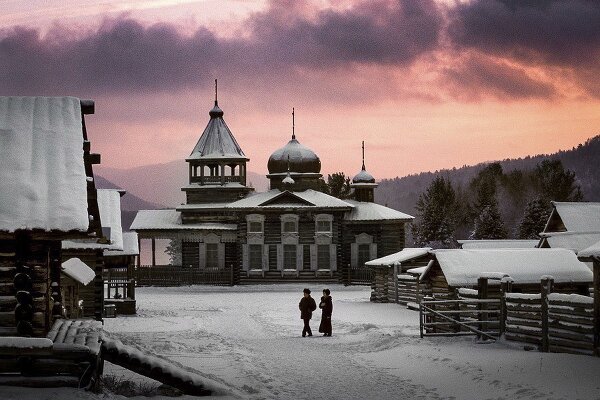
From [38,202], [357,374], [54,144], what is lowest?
[357,374]

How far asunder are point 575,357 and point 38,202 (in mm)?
11118

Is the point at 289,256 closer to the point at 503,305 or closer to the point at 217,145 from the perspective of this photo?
the point at 217,145

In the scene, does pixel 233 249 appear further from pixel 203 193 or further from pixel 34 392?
pixel 34 392

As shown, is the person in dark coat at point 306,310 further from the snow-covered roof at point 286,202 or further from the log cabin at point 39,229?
the snow-covered roof at point 286,202

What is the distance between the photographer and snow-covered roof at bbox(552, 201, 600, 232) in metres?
40.7

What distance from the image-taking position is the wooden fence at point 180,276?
6212 cm

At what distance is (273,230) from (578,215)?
25.7 m

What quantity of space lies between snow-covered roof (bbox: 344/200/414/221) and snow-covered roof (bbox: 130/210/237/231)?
8245 millimetres

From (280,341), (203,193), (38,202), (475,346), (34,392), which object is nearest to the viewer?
(34,392)

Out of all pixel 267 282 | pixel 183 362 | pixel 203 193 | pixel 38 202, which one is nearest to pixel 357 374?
pixel 183 362

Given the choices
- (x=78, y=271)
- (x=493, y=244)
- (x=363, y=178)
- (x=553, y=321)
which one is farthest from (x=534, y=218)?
(x=553, y=321)

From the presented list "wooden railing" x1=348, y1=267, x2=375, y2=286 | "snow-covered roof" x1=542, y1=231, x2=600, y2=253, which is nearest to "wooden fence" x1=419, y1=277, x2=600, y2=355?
"snow-covered roof" x1=542, y1=231, x2=600, y2=253

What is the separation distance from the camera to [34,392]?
579 inches

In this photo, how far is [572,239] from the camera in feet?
128
